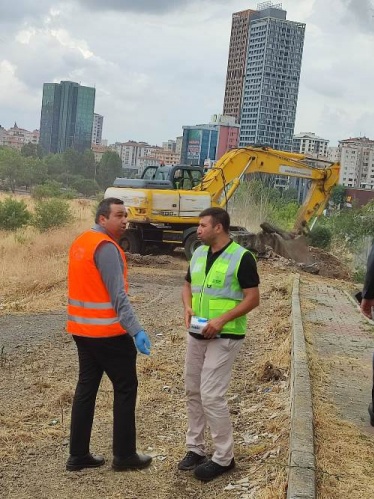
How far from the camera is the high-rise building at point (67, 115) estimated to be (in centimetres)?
15150

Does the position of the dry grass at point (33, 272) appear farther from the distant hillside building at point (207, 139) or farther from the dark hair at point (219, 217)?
the distant hillside building at point (207, 139)

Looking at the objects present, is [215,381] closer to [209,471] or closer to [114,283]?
[209,471]

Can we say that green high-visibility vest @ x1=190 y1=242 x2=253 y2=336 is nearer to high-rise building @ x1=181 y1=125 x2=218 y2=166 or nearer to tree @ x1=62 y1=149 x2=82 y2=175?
high-rise building @ x1=181 y1=125 x2=218 y2=166

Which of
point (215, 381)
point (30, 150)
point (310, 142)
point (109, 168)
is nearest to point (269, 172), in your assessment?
point (215, 381)

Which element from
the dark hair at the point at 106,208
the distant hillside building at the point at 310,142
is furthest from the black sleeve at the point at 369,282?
the distant hillside building at the point at 310,142

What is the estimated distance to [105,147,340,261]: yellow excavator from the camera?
67.3 ft

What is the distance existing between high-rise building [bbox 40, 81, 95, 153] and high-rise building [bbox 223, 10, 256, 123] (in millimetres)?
56828

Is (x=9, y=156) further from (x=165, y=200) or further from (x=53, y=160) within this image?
(x=165, y=200)

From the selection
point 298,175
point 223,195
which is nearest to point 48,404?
point 223,195

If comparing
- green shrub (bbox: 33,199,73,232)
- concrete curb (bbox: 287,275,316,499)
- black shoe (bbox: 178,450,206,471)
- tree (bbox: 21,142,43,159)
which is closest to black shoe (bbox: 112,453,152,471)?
black shoe (bbox: 178,450,206,471)

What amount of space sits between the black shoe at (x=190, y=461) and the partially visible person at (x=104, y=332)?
0.99 ft

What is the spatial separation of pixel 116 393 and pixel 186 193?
15.7 meters

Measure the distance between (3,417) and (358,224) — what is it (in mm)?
24872

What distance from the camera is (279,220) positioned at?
37844 mm
